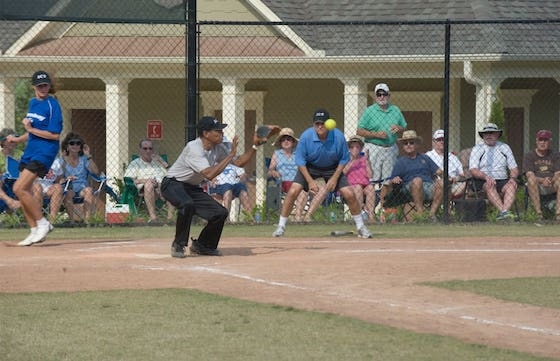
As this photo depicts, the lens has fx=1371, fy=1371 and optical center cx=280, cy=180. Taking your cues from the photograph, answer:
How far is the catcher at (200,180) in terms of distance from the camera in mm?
12156

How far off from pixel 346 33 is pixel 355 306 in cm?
1455

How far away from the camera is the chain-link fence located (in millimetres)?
22328

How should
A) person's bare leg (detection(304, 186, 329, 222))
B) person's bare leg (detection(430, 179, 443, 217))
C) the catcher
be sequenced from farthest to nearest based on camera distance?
person's bare leg (detection(430, 179, 443, 217)), person's bare leg (detection(304, 186, 329, 222)), the catcher

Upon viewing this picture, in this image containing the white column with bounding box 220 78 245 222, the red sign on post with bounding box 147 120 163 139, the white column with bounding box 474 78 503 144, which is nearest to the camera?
the white column with bounding box 474 78 503 144

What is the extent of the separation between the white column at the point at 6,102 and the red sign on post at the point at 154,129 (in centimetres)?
250

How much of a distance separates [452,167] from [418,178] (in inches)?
36.9

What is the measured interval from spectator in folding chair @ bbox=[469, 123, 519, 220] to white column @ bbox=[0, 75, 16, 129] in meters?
9.70

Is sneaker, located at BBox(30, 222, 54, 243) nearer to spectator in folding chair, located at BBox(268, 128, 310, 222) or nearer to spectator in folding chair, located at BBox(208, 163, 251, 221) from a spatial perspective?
spectator in folding chair, located at BBox(208, 163, 251, 221)

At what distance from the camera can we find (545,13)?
24078mm

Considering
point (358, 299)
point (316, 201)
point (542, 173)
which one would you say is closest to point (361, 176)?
point (316, 201)

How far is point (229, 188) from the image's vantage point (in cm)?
Answer: 1753

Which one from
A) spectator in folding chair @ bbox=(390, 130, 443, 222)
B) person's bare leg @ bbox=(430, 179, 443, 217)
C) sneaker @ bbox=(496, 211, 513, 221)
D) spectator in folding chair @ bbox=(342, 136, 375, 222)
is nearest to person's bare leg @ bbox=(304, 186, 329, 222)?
spectator in folding chair @ bbox=(342, 136, 375, 222)

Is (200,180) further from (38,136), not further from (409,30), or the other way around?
(409,30)

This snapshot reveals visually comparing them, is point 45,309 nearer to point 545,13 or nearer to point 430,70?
point 430,70
